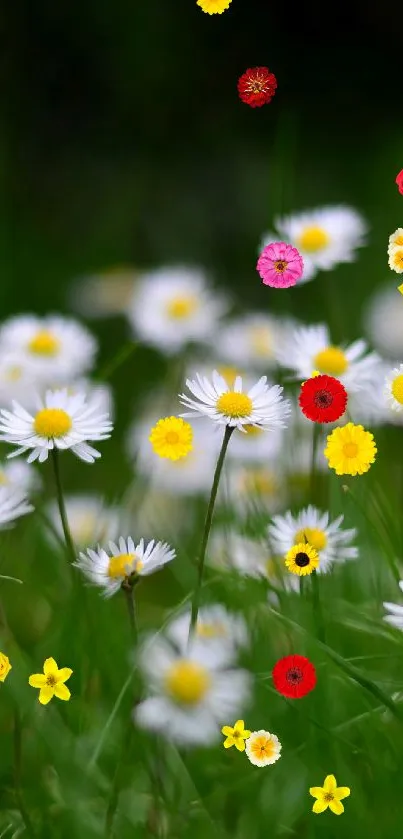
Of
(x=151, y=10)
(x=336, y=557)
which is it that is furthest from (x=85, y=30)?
(x=336, y=557)

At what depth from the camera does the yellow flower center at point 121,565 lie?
545 mm

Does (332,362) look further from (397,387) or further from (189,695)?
(189,695)

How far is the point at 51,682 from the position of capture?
54cm

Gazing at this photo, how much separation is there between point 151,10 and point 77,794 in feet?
7.15

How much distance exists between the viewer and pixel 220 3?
52 cm

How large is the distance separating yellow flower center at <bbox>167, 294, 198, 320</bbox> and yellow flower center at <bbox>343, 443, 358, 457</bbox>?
69cm

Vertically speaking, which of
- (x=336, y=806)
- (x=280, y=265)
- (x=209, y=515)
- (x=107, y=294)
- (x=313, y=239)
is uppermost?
(x=107, y=294)

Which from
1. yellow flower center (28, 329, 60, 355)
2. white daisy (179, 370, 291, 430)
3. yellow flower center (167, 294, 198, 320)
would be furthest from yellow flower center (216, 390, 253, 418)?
yellow flower center (167, 294, 198, 320)

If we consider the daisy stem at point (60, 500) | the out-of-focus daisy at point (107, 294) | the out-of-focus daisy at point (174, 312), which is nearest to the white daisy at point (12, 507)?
the daisy stem at point (60, 500)

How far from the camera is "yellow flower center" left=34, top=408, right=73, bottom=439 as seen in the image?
60 cm

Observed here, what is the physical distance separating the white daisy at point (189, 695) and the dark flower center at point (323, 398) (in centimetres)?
13

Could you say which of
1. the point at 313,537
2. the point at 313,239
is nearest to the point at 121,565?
the point at 313,537

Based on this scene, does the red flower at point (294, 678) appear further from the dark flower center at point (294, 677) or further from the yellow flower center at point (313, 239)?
the yellow flower center at point (313, 239)

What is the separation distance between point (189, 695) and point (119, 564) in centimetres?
8
